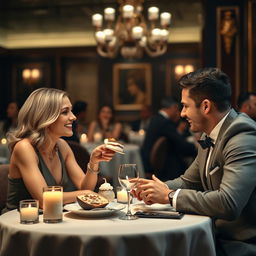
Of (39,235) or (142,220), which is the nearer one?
(39,235)

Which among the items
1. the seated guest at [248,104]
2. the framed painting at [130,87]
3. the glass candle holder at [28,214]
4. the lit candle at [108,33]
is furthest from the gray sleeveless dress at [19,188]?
the framed painting at [130,87]

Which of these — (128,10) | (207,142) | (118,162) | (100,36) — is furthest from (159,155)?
(207,142)

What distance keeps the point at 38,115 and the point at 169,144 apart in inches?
138

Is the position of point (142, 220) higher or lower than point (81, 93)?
higher

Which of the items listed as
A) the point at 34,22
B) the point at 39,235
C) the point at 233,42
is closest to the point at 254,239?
the point at 39,235

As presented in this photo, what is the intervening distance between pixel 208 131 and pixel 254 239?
1.83ft

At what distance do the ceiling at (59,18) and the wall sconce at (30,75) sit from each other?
0.72 meters

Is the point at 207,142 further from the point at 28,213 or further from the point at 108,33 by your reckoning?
the point at 108,33

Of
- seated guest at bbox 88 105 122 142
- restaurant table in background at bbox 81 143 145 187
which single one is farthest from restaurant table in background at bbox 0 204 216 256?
seated guest at bbox 88 105 122 142

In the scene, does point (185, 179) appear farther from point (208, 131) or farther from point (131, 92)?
point (131, 92)

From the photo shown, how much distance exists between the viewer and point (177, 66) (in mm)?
13156

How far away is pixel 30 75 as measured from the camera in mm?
13945

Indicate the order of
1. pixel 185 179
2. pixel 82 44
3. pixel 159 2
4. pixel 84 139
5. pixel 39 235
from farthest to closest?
1. pixel 82 44
2. pixel 159 2
3. pixel 84 139
4. pixel 185 179
5. pixel 39 235

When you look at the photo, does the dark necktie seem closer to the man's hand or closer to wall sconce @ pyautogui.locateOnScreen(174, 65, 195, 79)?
the man's hand
